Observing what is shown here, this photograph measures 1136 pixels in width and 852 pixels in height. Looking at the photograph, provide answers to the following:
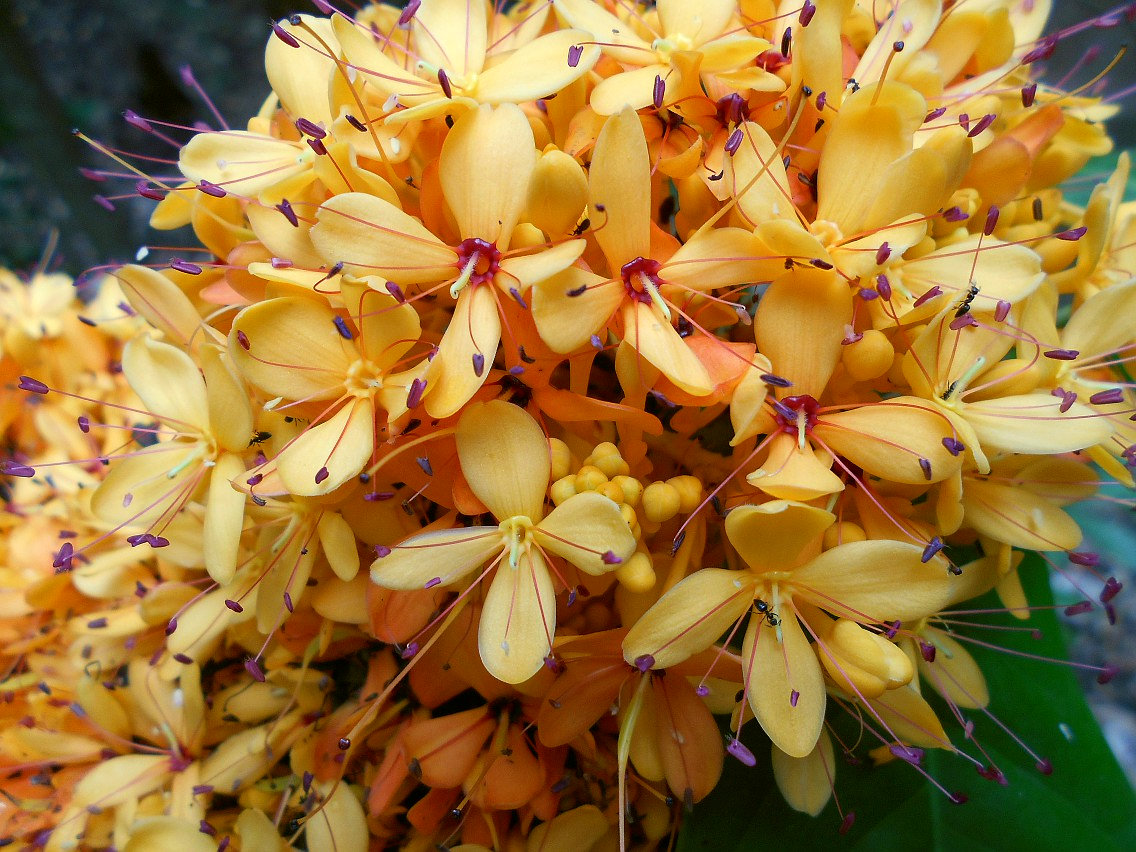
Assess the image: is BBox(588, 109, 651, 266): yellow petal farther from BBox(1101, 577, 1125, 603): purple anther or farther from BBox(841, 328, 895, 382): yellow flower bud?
BBox(1101, 577, 1125, 603): purple anther

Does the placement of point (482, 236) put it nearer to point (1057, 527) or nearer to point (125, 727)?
point (1057, 527)

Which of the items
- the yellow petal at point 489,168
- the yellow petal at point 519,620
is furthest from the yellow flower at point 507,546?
the yellow petal at point 489,168

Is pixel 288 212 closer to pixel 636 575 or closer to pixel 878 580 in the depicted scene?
pixel 636 575

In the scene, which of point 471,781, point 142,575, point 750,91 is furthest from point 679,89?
point 142,575

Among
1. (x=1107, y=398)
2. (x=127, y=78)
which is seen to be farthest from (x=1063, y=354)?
(x=127, y=78)

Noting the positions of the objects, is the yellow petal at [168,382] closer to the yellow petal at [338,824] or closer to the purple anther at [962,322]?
the yellow petal at [338,824]

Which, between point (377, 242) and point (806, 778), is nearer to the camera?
point (377, 242)

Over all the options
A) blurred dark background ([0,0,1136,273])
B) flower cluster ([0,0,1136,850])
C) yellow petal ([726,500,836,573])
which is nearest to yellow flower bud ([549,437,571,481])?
flower cluster ([0,0,1136,850])
